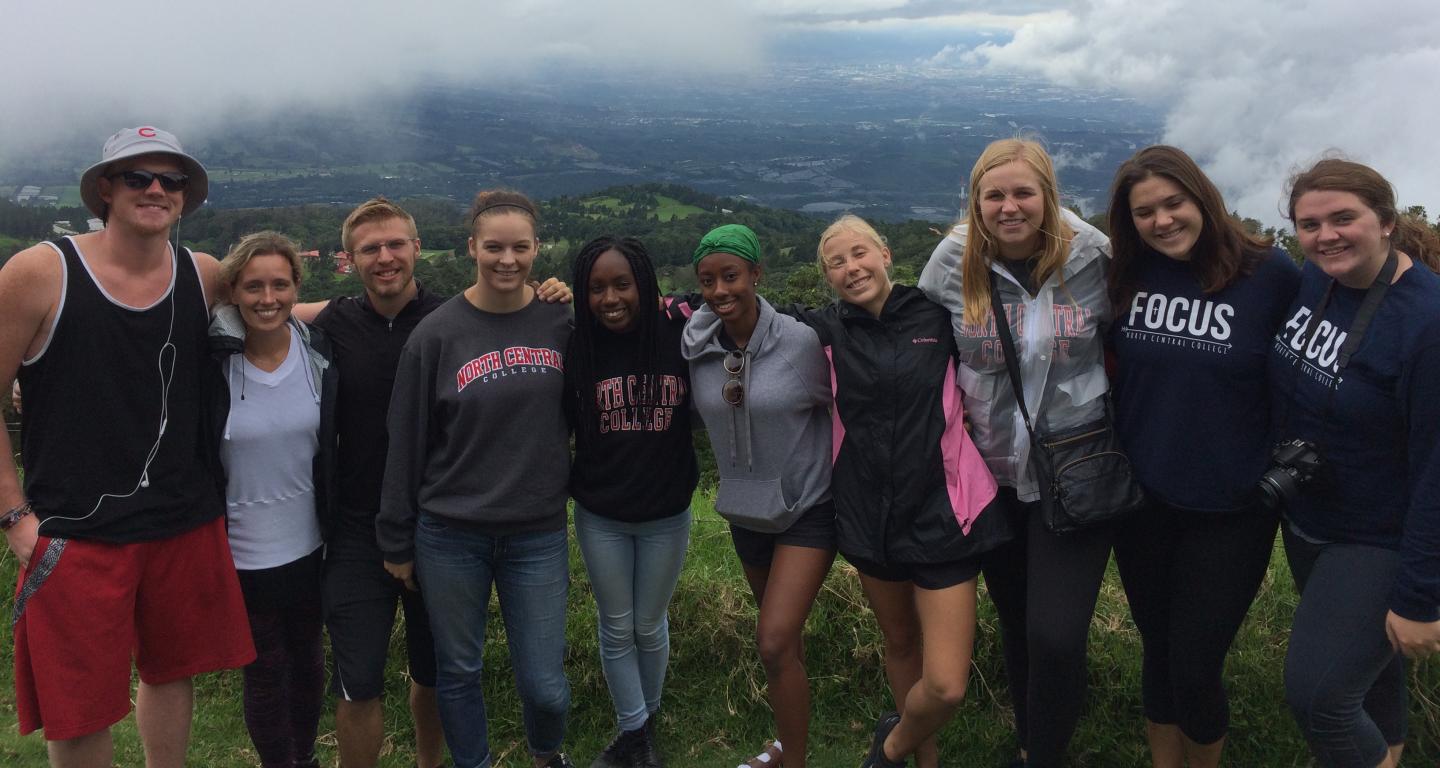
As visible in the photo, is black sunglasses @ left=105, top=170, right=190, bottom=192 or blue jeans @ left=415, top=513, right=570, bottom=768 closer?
black sunglasses @ left=105, top=170, right=190, bottom=192

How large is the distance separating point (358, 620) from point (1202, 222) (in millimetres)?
3258

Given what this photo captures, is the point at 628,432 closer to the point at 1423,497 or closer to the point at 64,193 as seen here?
the point at 1423,497

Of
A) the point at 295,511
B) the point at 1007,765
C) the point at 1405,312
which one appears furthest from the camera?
the point at 1007,765

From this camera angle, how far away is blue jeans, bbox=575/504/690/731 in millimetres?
3449

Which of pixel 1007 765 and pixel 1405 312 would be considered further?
pixel 1007 765

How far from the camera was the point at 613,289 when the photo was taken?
10.6 ft

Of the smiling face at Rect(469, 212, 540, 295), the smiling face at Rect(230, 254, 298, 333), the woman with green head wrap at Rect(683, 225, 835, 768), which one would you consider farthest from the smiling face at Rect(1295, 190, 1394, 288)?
the smiling face at Rect(230, 254, 298, 333)

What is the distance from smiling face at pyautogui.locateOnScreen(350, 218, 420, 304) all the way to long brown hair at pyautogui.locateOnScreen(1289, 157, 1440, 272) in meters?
3.07

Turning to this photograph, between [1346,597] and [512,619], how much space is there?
9.14ft

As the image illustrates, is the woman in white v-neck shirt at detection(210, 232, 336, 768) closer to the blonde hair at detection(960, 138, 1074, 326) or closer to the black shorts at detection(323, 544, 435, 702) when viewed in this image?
the black shorts at detection(323, 544, 435, 702)

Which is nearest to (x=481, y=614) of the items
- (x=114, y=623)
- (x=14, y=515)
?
(x=114, y=623)

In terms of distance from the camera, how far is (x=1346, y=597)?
2.67 metres

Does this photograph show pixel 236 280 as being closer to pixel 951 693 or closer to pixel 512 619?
pixel 512 619

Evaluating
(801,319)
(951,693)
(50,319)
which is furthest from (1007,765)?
(50,319)
